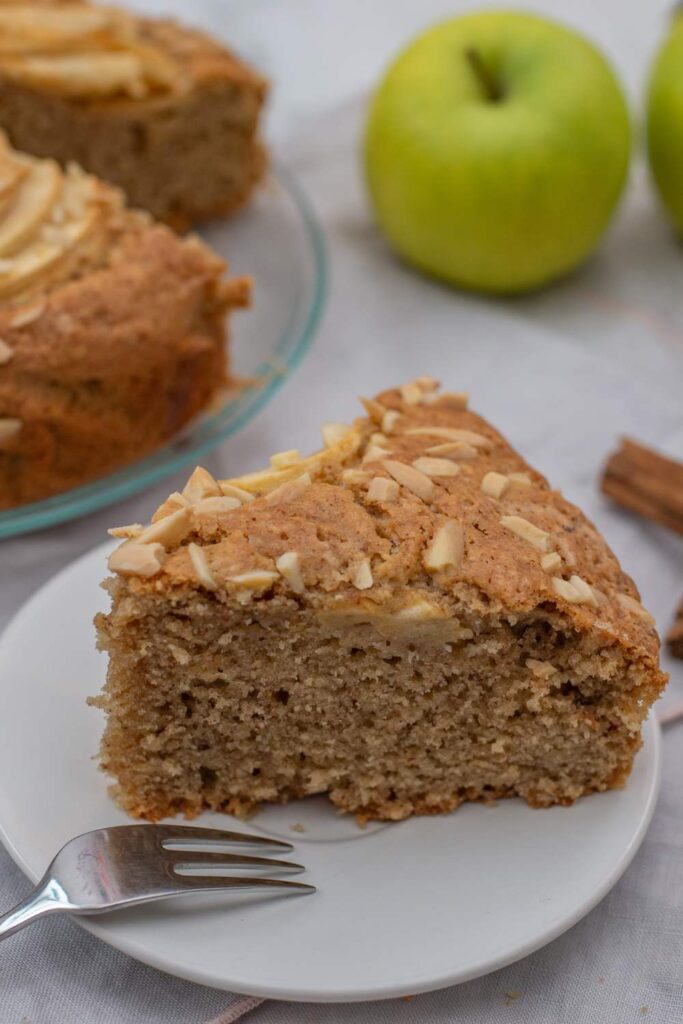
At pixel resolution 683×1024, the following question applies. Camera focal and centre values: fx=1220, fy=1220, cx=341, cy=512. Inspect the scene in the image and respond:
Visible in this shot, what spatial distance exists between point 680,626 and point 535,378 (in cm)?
102

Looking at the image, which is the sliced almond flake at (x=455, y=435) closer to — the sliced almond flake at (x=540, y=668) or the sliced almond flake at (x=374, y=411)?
the sliced almond flake at (x=374, y=411)

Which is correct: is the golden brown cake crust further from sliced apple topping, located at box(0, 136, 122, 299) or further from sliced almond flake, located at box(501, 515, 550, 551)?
sliced apple topping, located at box(0, 136, 122, 299)

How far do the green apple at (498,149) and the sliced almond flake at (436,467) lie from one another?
1471mm

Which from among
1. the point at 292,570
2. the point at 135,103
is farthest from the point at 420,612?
the point at 135,103

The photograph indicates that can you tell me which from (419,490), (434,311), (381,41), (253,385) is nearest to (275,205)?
(434,311)

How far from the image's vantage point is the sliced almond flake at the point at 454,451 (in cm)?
227

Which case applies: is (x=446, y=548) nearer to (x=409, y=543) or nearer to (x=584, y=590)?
(x=409, y=543)

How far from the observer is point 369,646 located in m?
2.00

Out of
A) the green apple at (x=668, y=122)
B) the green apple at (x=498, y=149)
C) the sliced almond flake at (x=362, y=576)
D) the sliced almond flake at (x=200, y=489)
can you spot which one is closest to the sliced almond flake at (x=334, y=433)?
the sliced almond flake at (x=200, y=489)

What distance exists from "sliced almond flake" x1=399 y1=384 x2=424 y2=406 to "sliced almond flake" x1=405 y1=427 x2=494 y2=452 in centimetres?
11

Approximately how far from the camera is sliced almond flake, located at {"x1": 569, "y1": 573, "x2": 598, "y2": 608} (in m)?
2.01

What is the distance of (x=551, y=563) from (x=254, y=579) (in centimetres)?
51

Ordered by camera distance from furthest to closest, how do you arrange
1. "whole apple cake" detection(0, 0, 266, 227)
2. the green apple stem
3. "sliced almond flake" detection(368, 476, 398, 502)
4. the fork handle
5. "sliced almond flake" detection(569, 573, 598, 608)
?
the green apple stem → "whole apple cake" detection(0, 0, 266, 227) → "sliced almond flake" detection(368, 476, 398, 502) → "sliced almond flake" detection(569, 573, 598, 608) → the fork handle

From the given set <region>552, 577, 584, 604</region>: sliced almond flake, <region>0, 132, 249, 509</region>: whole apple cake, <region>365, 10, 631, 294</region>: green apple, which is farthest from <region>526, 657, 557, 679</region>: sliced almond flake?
<region>365, 10, 631, 294</region>: green apple
